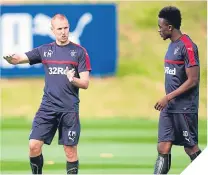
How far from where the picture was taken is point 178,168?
46.6 feet

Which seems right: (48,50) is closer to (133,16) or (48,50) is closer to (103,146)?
(103,146)

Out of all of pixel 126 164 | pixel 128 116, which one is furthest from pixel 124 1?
pixel 126 164

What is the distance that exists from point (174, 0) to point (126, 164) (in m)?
13.2

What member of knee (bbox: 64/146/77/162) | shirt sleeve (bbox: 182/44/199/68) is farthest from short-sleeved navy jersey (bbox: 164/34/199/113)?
knee (bbox: 64/146/77/162)

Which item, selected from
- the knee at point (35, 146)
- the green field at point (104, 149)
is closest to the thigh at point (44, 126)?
the knee at point (35, 146)

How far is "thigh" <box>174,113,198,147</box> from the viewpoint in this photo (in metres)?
12.0

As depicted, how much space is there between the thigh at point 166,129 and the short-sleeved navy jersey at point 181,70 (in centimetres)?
8

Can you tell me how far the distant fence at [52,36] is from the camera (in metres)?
24.6

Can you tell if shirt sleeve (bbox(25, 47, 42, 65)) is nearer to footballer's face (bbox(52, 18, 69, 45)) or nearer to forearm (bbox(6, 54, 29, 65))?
forearm (bbox(6, 54, 29, 65))

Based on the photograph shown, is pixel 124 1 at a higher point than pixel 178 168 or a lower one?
higher

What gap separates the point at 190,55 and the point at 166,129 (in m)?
0.88

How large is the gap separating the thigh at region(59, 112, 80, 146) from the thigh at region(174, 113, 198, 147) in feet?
3.72

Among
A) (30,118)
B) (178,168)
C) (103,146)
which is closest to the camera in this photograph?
(178,168)

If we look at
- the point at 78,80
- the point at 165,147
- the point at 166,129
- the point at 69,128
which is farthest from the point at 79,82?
the point at 165,147
